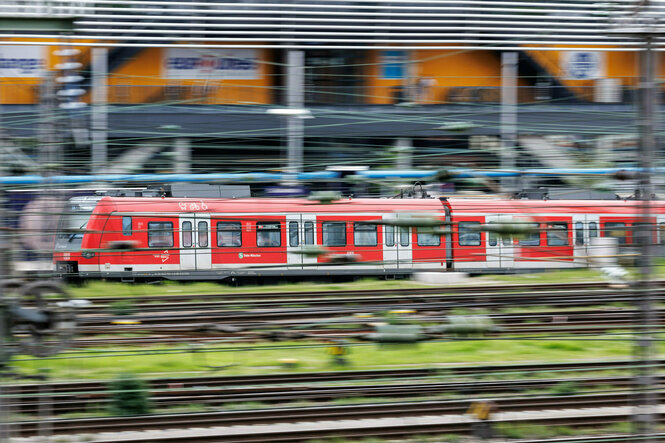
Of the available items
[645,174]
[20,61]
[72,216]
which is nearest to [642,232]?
[645,174]

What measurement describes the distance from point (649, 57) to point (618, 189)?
0.65 m

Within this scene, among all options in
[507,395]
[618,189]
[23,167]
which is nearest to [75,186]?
[23,167]

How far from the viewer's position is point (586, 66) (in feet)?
19.0

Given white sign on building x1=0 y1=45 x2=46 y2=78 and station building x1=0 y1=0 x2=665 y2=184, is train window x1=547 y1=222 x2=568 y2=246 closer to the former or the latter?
station building x1=0 y1=0 x2=665 y2=184

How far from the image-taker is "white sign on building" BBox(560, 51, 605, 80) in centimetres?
503

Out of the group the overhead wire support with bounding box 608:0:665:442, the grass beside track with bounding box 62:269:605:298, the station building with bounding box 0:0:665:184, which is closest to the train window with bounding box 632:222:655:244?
the overhead wire support with bounding box 608:0:665:442

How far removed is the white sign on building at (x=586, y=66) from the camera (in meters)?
5.03

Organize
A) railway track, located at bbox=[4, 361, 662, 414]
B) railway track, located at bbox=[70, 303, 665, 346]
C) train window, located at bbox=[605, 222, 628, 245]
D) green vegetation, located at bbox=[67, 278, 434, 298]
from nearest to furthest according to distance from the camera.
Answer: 1. train window, located at bbox=[605, 222, 628, 245]
2. railway track, located at bbox=[70, 303, 665, 346]
3. railway track, located at bbox=[4, 361, 662, 414]
4. green vegetation, located at bbox=[67, 278, 434, 298]

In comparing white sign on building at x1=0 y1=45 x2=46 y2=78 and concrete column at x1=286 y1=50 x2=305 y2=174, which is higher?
white sign on building at x1=0 y1=45 x2=46 y2=78

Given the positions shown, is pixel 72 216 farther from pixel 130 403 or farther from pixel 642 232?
pixel 642 232

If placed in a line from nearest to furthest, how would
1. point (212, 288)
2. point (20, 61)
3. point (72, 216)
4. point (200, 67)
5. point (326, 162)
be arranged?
point (326, 162), point (20, 61), point (200, 67), point (72, 216), point (212, 288)

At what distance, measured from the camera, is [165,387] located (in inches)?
204

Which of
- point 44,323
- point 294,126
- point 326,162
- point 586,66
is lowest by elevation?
point 44,323

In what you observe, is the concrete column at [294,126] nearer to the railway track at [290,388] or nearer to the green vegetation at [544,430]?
the railway track at [290,388]
